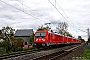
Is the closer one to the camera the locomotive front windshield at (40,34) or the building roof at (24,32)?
the locomotive front windshield at (40,34)

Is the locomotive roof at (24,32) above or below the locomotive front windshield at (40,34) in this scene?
above

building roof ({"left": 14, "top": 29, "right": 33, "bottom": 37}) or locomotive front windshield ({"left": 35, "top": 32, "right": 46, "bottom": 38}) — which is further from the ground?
building roof ({"left": 14, "top": 29, "right": 33, "bottom": 37})

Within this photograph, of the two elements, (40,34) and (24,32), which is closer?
(40,34)

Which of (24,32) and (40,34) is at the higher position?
(24,32)

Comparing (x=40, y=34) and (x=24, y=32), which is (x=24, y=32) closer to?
(x=24, y=32)

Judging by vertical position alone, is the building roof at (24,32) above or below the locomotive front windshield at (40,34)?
above

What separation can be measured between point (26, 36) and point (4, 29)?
117ft

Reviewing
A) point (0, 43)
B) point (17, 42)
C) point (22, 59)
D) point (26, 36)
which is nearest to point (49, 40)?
point (17, 42)

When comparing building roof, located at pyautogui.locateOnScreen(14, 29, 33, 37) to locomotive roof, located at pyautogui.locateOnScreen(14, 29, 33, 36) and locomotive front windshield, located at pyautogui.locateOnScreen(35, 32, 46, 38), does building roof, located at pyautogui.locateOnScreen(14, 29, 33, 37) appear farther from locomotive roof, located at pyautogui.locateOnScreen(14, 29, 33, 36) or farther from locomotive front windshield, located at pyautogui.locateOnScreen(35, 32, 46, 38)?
locomotive front windshield, located at pyautogui.locateOnScreen(35, 32, 46, 38)

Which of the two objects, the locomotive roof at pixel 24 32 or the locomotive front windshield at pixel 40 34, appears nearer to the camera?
the locomotive front windshield at pixel 40 34

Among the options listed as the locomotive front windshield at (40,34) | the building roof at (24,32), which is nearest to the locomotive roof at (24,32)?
the building roof at (24,32)

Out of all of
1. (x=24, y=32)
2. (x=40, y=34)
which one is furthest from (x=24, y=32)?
(x=40, y=34)

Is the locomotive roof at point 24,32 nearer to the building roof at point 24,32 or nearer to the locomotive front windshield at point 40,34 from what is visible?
the building roof at point 24,32

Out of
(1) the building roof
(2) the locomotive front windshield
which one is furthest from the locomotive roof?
(2) the locomotive front windshield
